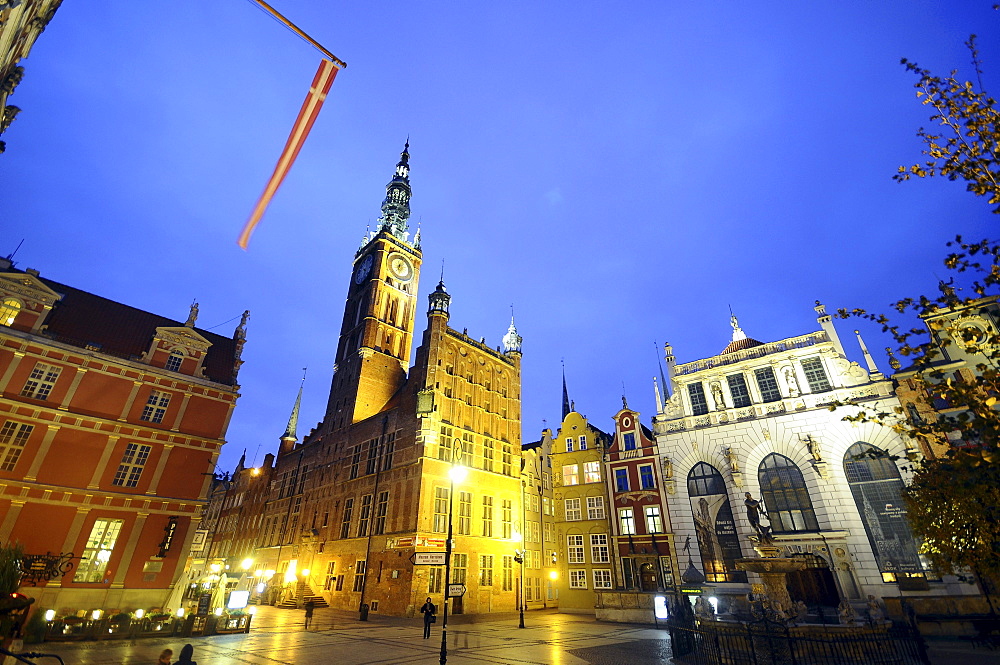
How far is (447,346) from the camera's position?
131 ft

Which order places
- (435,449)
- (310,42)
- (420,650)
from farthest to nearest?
(435,449) < (420,650) < (310,42)

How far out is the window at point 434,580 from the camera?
99.3 feet

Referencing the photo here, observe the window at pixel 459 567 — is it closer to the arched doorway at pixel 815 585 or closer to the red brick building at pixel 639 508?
the red brick building at pixel 639 508

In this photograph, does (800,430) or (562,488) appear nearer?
(800,430)

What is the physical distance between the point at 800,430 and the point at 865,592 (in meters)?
9.61

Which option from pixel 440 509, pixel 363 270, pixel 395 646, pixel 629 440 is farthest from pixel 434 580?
pixel 363 270

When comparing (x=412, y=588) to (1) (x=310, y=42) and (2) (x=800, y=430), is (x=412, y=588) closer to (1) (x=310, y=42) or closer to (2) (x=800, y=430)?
(2) (x=800, y=430)

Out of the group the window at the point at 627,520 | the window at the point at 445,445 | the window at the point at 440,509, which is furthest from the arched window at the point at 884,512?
the window at the point at 445,445

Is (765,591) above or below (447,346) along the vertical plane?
below

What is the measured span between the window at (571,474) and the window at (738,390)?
14.6 meters

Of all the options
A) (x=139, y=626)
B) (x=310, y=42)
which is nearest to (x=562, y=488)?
(x=139, y=626)

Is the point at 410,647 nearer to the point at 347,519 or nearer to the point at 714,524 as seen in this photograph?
the point at 714,524

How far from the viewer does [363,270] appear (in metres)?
57.8

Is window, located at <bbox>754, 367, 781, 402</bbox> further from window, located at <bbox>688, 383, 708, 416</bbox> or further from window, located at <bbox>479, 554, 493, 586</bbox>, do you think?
window, located at <bbox>479, 554, 493, 586</bbox>
